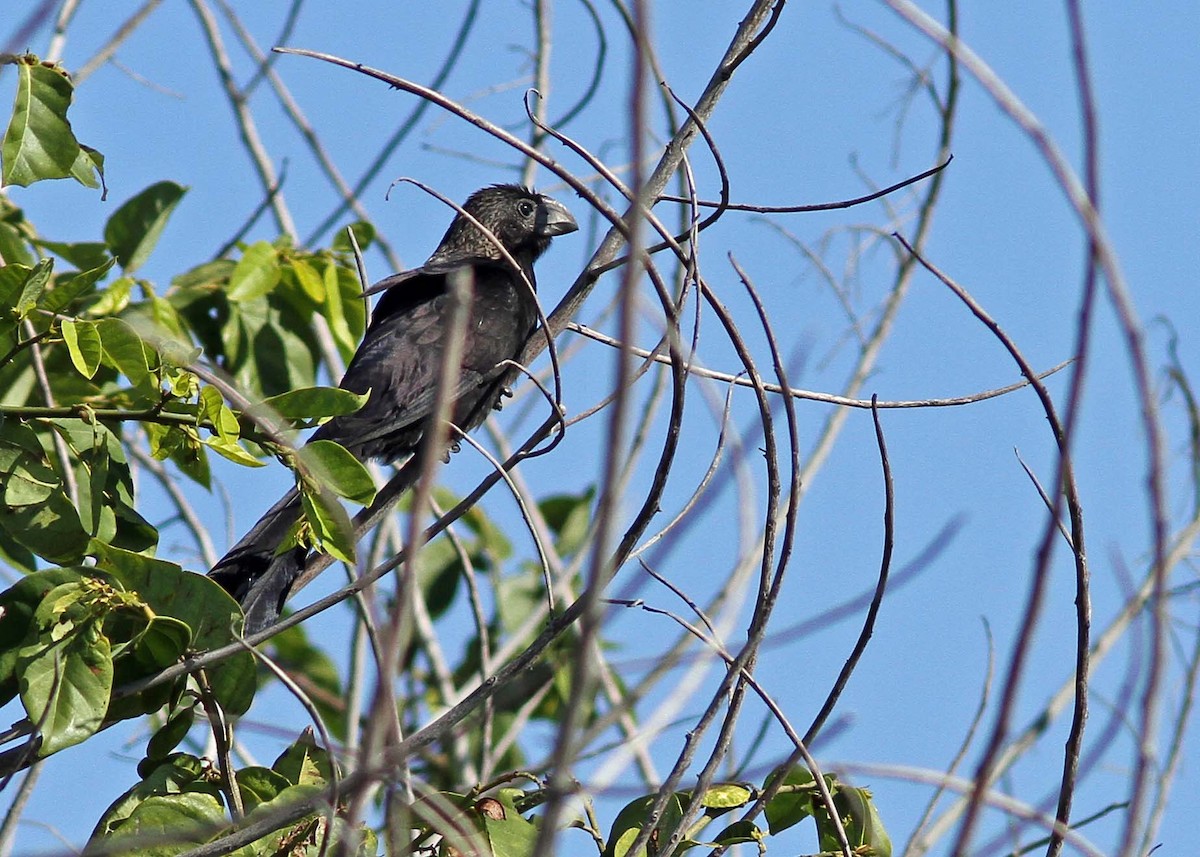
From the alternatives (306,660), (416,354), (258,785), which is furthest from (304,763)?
(306,660)

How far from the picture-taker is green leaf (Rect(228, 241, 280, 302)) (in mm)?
3777

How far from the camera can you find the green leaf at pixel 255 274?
3777mm

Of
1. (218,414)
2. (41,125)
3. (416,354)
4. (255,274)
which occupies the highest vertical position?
(416,354)

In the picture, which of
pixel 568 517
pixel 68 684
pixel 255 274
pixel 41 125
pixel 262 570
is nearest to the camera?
pixel 68 684

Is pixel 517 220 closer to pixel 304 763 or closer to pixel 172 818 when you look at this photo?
pixel 304 763

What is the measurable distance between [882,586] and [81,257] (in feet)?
7.96

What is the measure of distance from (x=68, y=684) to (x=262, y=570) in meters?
0.87


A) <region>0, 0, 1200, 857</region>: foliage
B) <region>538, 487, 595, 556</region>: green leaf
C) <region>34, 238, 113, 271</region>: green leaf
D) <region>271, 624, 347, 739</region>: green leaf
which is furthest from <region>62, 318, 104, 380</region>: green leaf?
<region>271, 624, 347, 739</region>: green leaf

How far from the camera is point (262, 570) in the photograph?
3.10m

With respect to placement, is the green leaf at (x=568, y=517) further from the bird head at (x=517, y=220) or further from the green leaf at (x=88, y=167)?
the green leaf at (x=88, y=167)

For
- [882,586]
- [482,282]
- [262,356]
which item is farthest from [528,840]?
[482,282]

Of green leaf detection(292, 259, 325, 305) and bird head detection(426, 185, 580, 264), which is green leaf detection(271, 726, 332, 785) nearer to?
green leaf detection(292, 259, 325, 305)

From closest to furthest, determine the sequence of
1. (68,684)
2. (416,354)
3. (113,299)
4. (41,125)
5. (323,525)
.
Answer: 1. (68,684)
2. (323,525)
3. (41,125)
4. (113,299)
5. (416,354)

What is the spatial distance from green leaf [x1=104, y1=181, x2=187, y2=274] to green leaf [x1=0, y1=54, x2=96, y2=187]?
3.31 feet
